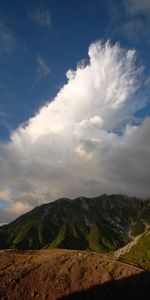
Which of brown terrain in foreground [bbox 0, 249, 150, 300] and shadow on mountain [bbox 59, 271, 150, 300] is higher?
brown terrain in foreground [bbox 0, 249, 150, 300]

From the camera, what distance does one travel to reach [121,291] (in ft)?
144

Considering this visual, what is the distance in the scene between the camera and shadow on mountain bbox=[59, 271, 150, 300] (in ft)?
142

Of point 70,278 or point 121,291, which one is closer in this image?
point 121,291

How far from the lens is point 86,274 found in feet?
153

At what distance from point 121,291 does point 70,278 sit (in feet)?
22.4

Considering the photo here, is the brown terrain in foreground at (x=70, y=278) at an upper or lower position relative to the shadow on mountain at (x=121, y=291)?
upper

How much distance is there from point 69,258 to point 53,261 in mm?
2305

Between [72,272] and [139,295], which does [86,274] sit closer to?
[72,272]

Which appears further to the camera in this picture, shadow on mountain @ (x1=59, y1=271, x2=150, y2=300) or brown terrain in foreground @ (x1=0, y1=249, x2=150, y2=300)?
brown terrain in foreground @ (x1=0, y1=249, x2=150, y2=300)

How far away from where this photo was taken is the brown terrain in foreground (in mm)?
43562

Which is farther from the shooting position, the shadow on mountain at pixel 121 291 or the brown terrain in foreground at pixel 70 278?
the brown terrain in foreground at pixel 70 278

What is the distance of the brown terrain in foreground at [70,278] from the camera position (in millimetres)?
43562

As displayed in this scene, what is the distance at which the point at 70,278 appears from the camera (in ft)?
151

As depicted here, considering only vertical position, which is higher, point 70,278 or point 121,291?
point 70,278
